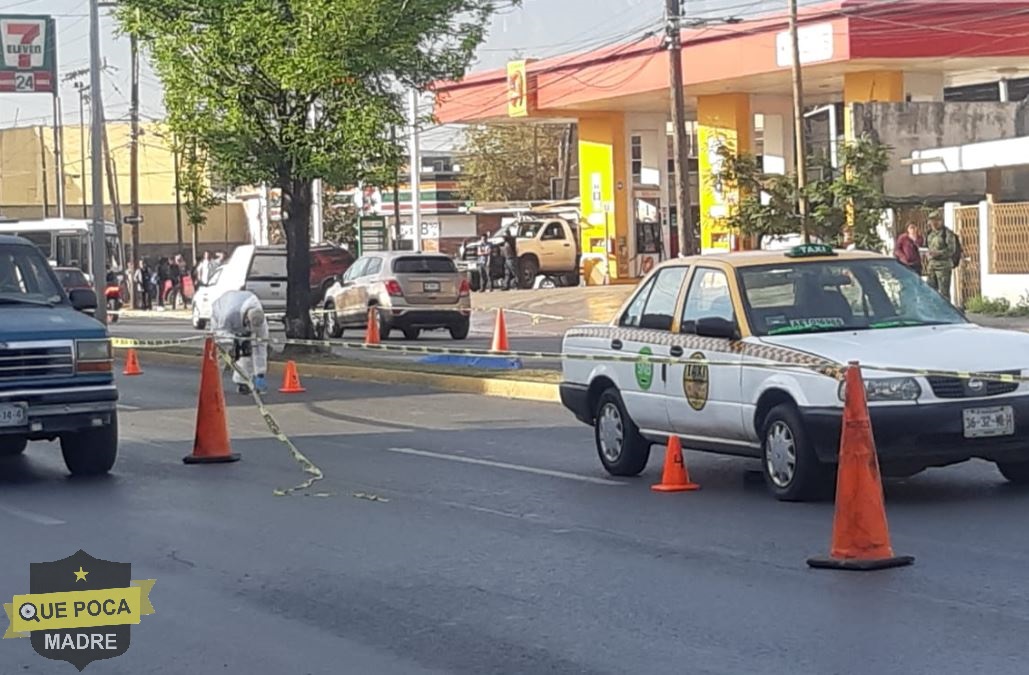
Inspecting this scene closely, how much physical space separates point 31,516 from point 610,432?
4285mm

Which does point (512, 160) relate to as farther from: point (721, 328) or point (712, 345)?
point (721, 328)

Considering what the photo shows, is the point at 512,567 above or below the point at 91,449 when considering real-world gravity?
below

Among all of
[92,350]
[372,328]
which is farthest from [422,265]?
[92,350]

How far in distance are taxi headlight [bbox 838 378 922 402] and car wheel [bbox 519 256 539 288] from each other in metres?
44.9

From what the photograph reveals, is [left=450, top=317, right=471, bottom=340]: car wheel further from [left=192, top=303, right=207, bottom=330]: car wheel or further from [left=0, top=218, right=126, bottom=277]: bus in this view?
[left=0, top=218, right=126, bottom=277]: bus

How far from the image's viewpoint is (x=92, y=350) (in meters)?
14.0

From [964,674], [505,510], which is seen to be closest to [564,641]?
[964,674]

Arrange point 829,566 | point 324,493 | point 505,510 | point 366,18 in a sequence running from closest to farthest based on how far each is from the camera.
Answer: point 829,566 < point 505,510 < point 324,493 < point 366,18

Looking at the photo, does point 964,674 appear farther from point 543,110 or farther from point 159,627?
point 543,110

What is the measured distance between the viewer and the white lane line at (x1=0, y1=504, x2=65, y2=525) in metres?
11.8

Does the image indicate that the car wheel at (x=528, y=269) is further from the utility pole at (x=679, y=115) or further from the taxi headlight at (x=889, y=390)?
the taxi headlight at (x=889, y=390)

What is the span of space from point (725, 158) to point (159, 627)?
25.5 metres

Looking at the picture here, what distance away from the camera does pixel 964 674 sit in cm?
689

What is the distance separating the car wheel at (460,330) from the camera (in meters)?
32.9
